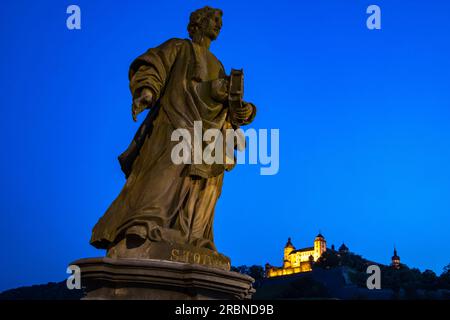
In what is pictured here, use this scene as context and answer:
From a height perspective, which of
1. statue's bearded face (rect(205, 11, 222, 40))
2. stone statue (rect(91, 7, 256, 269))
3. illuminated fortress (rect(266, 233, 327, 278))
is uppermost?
illuminated fortress (rect(266, 233, 327, 278))

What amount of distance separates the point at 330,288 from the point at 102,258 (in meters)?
71.7

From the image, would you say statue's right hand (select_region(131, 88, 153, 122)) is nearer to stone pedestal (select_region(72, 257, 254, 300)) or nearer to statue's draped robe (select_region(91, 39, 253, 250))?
statue's draped robe (select_region(91, 39, 253, 250))

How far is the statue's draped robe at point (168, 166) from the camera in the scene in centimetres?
652

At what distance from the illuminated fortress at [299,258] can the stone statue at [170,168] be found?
9631 centimetres

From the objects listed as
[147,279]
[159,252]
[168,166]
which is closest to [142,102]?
[168,166]

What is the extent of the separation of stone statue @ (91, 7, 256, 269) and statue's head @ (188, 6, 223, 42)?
0.06 m

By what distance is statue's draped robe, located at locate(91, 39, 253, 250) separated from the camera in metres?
6.52

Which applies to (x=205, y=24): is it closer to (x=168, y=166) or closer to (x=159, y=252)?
(x=168, y=166)

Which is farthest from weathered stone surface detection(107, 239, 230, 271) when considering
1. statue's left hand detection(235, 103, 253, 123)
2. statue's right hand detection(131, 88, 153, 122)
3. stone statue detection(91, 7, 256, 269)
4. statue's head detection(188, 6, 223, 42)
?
statue's head detection(188, 6, 223, 42)

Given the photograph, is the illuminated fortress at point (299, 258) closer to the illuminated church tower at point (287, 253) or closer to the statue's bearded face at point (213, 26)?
the illuminated church tower at point (287, 253)

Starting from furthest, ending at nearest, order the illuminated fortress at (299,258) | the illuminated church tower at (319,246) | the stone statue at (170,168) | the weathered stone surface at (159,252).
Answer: the illuminated church tower at (319,246) < the illuminated fortress at (299,258) < the stone statue at (170,168) < the weathered stone surface at (159,252)

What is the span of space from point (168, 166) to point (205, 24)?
2158mm

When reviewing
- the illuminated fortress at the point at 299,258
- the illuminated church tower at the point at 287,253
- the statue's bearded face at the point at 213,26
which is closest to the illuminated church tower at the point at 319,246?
the illuminated fortress at the point at 299,258
